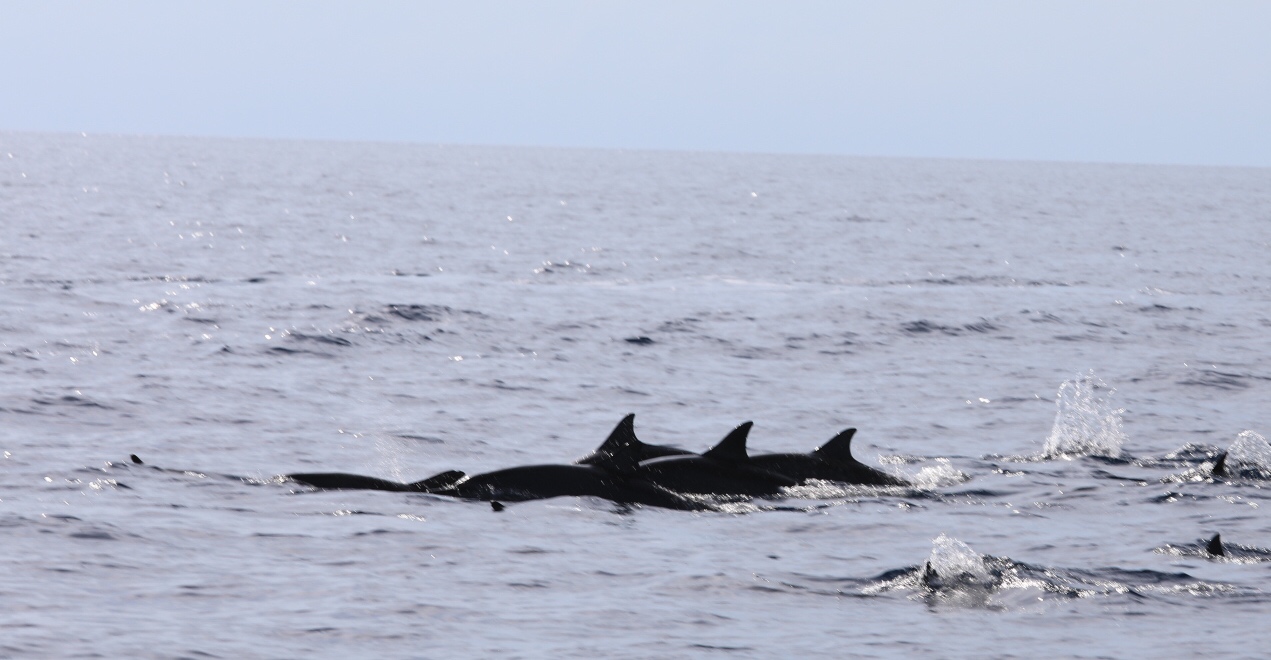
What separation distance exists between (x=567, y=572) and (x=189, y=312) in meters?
20.7

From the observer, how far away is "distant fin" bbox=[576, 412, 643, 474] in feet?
49.9

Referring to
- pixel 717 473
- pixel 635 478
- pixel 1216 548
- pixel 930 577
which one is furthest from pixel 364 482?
pixel 1216 548

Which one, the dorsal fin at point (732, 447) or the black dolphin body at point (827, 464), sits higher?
the dorsal fin at point (732, 447)

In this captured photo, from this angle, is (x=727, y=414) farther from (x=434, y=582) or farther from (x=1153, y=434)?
A: (x=434, y=582)

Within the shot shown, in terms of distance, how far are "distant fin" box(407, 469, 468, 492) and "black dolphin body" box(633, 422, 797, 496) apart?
1648 millimetres

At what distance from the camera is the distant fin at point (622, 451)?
1521 cm

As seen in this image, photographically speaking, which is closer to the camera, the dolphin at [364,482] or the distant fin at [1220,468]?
the dolphin at [364,482]

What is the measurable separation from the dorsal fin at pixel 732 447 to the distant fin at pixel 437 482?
7.67ft

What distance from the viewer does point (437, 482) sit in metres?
15.2

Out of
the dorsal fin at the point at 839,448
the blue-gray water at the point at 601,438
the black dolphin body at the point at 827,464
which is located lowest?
the blue-gray water at the point at 601,438

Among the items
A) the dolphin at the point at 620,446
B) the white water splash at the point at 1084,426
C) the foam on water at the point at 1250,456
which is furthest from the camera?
the white water splash at the point at 1084,426

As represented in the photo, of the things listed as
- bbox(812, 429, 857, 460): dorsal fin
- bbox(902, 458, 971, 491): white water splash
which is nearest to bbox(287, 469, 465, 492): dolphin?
bbox(812, 429, 857, 460): dorsal fin

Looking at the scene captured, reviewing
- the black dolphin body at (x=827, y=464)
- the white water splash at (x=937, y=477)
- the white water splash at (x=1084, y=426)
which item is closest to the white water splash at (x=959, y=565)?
the black dolphin body at (x=827, y=464)

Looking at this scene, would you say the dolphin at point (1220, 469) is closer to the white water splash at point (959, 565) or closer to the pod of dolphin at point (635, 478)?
the pod of dolphin at point (635, 478)
